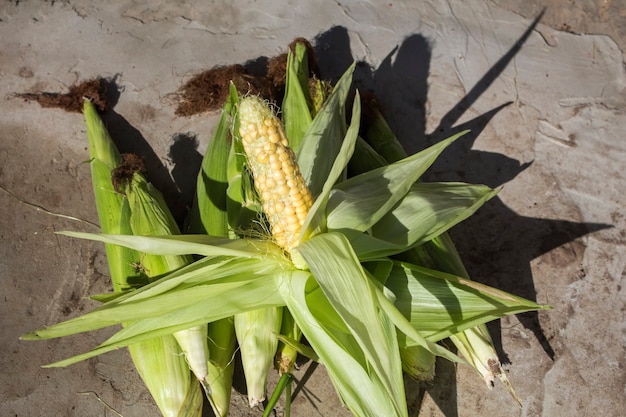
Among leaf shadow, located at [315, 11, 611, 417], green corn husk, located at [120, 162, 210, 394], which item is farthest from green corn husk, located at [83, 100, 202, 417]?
leaf shadow, located at [315, 11, 611, 417]

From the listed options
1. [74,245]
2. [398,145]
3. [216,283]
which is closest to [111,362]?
[74,245]

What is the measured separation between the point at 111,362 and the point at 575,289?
2102 mm

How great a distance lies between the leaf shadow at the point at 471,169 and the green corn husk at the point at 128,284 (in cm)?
98

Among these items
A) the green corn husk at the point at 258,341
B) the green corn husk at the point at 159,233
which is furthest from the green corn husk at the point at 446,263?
the green corn husk at the point at 159,233

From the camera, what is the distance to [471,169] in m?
2.59

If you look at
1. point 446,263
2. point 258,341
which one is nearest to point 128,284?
point 258,341

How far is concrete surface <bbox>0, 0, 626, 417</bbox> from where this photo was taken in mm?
2318

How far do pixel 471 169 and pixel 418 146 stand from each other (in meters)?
0.28

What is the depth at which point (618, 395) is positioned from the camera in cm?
234

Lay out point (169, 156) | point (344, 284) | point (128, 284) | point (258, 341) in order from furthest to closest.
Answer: point (169, 156), point (128, 284), point (258, 341), point (344, 284)

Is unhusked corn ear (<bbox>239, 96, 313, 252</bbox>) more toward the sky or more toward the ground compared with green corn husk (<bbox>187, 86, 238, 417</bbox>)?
more toward the sky

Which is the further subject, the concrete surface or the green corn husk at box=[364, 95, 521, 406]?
the concrete surface

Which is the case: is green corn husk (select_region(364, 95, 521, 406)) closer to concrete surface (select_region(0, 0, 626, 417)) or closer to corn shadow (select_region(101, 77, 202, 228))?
concrete surface (select_region(0, 0, 626, 417))

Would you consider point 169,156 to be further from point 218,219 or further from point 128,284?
point 128,284
